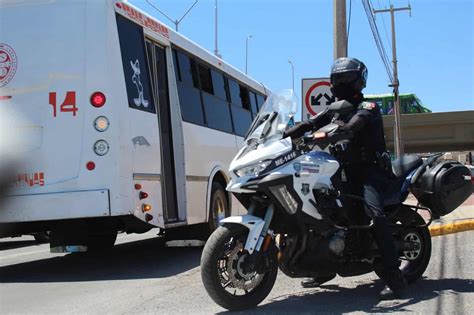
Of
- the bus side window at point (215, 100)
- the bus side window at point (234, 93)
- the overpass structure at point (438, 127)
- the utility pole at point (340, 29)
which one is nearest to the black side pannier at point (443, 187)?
the utility pole at point (340, 29)

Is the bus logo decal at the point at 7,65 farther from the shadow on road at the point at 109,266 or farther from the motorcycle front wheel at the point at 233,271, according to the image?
the motorcycle front wheel at the point at 233,271

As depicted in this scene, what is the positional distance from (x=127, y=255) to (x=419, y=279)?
488 centimetres

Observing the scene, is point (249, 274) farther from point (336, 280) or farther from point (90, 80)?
point (90, 80)

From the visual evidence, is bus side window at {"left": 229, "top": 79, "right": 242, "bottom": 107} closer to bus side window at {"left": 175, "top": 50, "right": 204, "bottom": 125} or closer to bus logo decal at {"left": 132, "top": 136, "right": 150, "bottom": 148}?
bus side window at {"left": 175, "top": 50, "right": 204, "bottom": 125}

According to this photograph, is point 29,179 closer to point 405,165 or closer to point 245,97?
point 405,165

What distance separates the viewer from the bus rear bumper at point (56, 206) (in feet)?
20.8

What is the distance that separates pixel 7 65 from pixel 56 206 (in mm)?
1902

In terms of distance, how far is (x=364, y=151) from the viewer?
5211mm

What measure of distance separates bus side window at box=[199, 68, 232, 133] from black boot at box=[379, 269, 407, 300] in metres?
5.10

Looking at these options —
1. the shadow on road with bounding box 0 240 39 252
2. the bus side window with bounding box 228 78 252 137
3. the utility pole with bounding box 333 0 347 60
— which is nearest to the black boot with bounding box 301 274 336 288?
the utility pole with bounding box 333 0 347 60

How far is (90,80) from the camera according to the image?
6531 millimetres

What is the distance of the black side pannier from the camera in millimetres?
5266

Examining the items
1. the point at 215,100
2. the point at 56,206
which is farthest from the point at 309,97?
the point at 56,206

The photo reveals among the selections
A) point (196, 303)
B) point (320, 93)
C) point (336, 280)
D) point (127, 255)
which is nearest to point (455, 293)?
point (336, 280)
